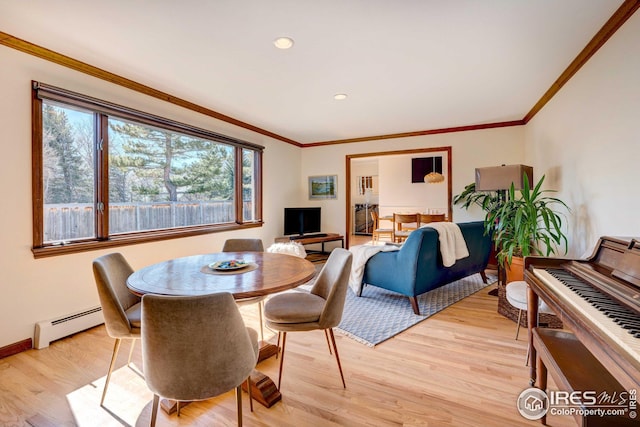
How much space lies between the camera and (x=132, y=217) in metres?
3.16

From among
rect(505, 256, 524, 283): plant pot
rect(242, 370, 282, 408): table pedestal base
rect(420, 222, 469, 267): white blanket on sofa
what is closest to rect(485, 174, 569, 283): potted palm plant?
rect(505, 256, 524, 283): plant pot

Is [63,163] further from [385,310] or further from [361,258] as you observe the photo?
[385,310]

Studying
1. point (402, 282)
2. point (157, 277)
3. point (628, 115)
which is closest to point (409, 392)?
point (402, 282)

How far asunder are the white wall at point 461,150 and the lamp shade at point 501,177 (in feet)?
3.78

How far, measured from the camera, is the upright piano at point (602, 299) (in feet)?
2.82

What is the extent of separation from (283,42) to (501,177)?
9.15 ft

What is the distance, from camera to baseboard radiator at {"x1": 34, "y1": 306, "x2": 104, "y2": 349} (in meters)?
2.31

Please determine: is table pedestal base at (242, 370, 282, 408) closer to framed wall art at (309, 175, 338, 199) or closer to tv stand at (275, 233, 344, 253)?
tv stand at (275, 233, 344, 253)

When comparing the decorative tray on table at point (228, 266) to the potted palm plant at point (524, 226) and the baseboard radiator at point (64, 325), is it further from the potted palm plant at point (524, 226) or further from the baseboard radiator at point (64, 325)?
the potted palm plant at point (524, 226)

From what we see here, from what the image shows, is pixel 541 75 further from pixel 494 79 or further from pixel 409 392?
pixel 409 392

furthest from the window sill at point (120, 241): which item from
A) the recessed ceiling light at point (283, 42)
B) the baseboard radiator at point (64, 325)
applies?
the recessed ceiling light at point (283, 42)

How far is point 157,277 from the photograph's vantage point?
65.7 inches

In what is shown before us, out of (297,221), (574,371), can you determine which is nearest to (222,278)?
(574,371)

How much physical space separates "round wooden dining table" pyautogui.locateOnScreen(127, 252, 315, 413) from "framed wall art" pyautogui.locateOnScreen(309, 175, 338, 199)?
3.87 m
